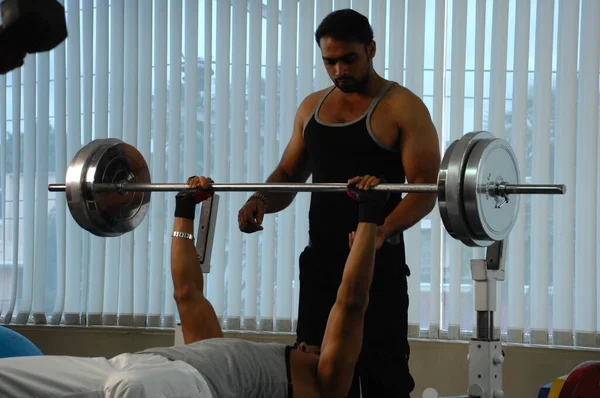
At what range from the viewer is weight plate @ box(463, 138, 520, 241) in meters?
2.05

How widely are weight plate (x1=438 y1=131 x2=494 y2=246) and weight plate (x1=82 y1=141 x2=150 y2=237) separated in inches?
39.1

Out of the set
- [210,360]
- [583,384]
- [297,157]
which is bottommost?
[583,384]

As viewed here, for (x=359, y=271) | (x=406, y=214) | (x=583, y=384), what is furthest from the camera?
(x=583, y=384)

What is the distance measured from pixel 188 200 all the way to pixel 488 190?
807 millimetres

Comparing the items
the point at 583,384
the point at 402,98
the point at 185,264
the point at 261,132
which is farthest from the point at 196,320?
the point at 261,132

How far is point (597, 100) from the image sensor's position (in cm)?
348

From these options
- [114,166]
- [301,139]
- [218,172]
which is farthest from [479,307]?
[218,172]

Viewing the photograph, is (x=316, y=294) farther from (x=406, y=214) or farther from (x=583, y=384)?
(x=583, y=384)

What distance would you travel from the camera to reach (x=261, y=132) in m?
3.88

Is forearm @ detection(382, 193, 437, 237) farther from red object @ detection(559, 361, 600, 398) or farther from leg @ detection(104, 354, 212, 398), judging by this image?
red object @ detection(559, 361, 600, 398)

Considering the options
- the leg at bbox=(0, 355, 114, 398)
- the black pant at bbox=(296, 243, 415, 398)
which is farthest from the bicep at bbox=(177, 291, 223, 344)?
the leg at bbox=(0, 355, 114, 398)

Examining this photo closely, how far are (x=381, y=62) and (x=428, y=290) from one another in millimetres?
1021

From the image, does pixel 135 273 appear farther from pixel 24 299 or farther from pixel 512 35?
pixel 512 35

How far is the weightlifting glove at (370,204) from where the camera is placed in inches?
78.4
